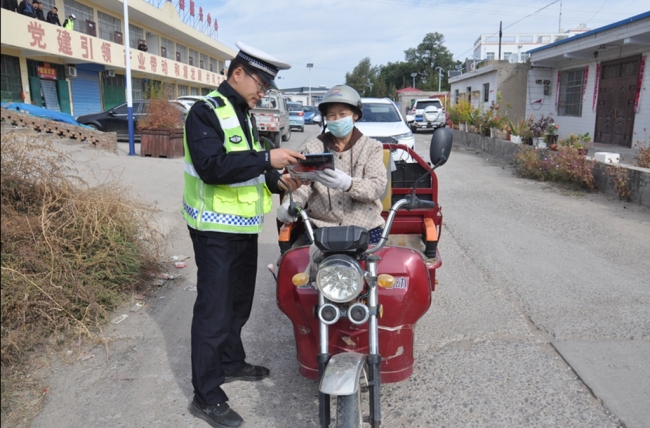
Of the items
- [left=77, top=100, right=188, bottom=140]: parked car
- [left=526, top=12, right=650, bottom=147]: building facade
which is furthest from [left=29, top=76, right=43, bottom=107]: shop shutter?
[left=526, top=12, right=650, bottom=147]: building facade

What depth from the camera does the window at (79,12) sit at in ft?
76.9

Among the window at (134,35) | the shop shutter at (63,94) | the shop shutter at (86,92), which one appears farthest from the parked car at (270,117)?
the window at (134,35)

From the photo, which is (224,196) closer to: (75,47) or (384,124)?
(384,124)

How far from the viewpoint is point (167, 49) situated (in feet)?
117

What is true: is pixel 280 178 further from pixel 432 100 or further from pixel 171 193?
pixel 432 100

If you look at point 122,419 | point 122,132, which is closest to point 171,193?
point 122,419

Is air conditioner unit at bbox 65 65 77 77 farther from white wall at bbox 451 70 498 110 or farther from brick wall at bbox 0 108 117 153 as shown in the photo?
white wall at bbox 451 70 498 110

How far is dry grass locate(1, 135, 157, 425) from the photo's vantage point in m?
3.54

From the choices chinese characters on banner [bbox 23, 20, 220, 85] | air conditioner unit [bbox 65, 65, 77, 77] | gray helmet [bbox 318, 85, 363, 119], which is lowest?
gray helmet [bbox 318, 85, 363, 119]

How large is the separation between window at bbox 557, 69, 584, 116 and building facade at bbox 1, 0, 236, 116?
14613 mm

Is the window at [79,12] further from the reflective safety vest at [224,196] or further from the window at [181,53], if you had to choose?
the reflective safety vest at [224,196]

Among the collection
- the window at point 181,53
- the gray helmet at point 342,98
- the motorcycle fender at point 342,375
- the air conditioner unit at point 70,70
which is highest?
the window at point 181,53

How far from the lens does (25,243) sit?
3.87 m

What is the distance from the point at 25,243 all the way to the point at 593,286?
4840 millimetres
